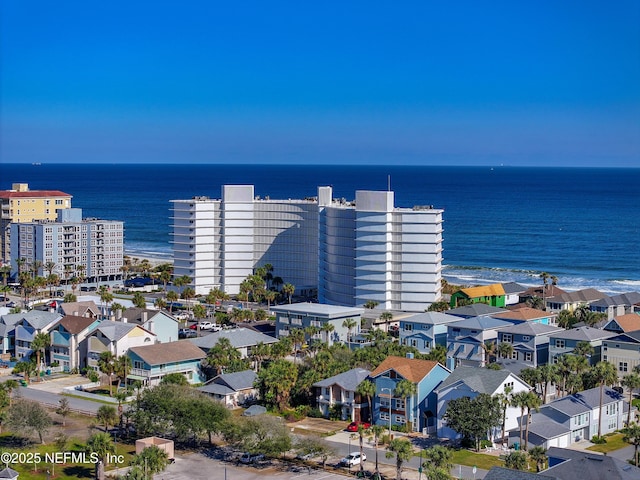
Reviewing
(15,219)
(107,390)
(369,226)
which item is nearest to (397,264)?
(369,226)

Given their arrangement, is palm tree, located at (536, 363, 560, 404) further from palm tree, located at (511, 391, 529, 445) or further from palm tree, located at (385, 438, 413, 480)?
palm tree, located at (385, 438, 413, 480)

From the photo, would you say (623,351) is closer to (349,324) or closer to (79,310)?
(349,324)

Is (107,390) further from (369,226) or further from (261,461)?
(369,226)

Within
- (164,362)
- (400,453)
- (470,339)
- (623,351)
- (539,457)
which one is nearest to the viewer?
(400,453)

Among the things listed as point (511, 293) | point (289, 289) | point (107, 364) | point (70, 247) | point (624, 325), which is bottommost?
point (107, 364)

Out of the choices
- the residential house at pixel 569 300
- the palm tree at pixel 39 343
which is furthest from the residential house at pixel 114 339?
the residential house at pixel 569 300

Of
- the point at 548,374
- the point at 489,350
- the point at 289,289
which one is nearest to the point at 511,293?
the point at 289,289

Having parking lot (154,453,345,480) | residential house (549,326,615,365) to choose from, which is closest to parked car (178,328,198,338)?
residential house (549,326,615,365)

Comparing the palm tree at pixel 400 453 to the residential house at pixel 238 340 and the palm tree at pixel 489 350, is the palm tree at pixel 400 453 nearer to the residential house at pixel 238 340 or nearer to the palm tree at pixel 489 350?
the palm tree at pixel 489 350
